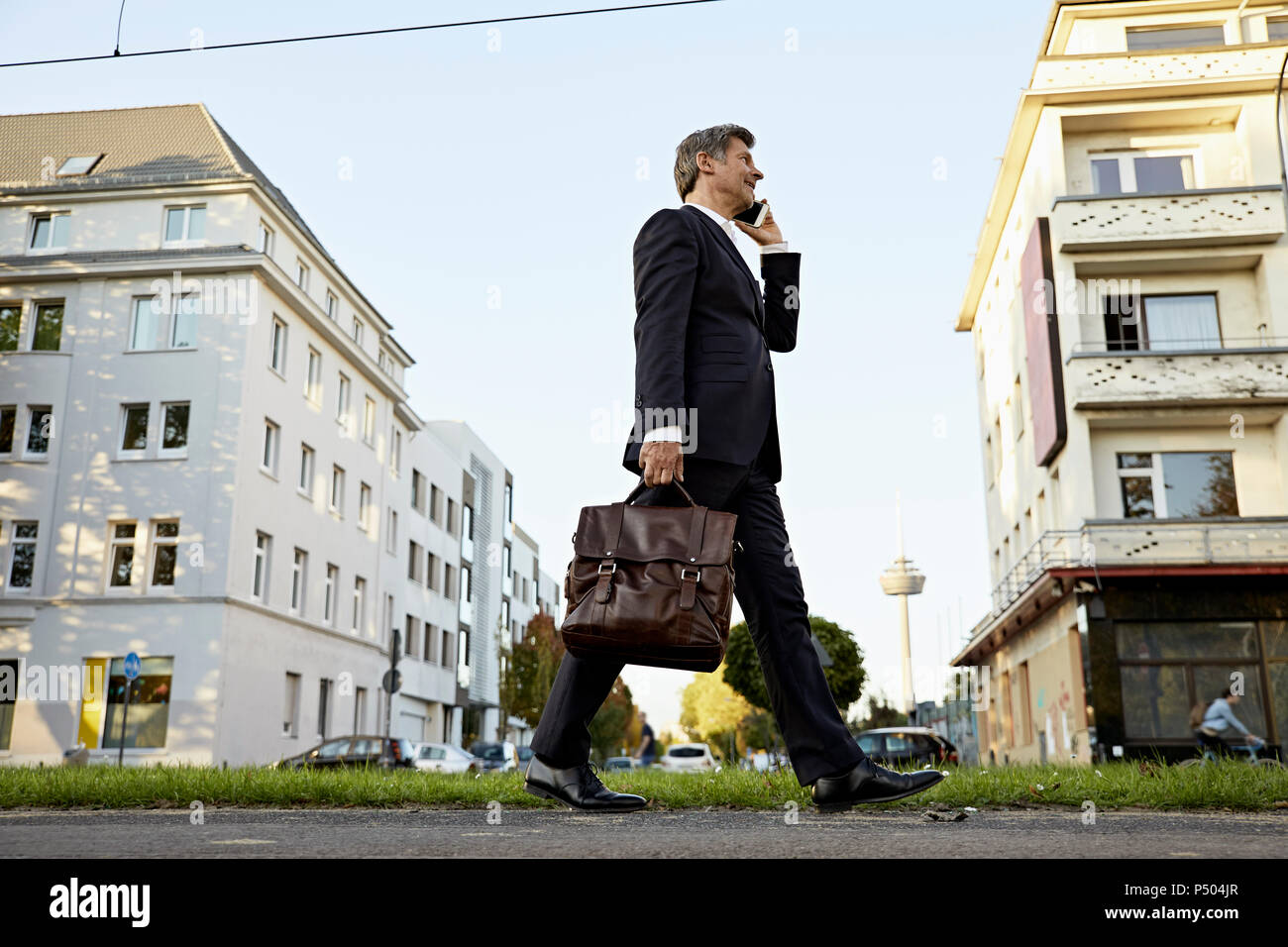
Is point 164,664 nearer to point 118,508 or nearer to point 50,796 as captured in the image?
point 118,508

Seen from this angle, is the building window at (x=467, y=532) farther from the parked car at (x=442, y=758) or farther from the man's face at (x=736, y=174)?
the man's face at (x=736, y=174)

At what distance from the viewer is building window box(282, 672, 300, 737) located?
3234 centimetres

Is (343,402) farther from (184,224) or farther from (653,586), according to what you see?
(653,586)

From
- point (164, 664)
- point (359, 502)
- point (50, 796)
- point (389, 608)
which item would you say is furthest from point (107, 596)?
point (50, 796)

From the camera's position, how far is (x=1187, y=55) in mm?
27391

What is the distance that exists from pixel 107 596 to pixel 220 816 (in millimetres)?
24996

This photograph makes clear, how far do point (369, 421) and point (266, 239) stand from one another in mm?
9274

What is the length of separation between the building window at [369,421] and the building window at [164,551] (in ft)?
36.1

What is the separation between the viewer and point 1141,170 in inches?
1106

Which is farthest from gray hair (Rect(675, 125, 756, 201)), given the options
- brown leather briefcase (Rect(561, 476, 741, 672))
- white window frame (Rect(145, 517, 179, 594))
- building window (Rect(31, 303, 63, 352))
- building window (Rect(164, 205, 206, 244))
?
building window (Rect(31, 303, 63, 352))

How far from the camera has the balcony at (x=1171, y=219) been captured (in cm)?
2609

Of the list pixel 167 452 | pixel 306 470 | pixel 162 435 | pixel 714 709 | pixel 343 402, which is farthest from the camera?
pixel 714 709

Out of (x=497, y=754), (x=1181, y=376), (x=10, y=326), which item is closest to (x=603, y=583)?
(x=1181, y=376)

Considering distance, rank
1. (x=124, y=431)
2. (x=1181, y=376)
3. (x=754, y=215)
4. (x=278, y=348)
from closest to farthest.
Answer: (x=754, y=215) < (x=1181, y=376) < (x=124, y=431) < (x=278, y=348)
